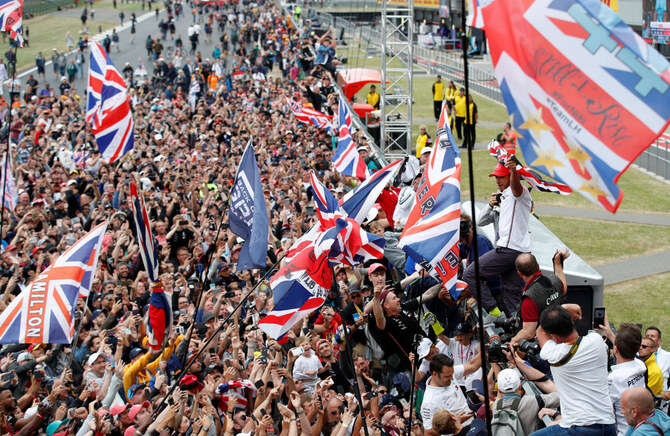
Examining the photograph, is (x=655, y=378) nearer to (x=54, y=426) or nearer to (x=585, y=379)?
(x=585, y=379)

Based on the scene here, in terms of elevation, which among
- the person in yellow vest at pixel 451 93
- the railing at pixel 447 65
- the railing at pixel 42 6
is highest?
the person in yellow vest at pixel 451 93

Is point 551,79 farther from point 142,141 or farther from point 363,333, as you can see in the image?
point 142,141

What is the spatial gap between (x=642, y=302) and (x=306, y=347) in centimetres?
827

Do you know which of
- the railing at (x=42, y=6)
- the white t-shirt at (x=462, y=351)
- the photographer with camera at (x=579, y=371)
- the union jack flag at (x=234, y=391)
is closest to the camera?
the photographer with camera at (x=579, y=371)

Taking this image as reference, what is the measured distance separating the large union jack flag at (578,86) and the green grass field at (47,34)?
48.2 m

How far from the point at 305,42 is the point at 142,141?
14015 millimetres

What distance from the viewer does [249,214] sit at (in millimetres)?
8531

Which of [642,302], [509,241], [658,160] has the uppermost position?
[509,241]

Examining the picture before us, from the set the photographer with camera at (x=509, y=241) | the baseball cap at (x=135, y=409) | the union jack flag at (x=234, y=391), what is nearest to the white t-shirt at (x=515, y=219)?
the photographer with camera at (x=509, y=241)

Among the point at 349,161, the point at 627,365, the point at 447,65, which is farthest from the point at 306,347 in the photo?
the point at 447,65

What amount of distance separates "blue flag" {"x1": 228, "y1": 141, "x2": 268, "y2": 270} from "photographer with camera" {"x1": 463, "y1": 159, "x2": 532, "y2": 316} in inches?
85.2

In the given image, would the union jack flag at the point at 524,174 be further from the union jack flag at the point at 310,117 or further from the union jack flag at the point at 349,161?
the union jack flag at the point at 310,117

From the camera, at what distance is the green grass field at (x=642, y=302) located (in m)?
13.4

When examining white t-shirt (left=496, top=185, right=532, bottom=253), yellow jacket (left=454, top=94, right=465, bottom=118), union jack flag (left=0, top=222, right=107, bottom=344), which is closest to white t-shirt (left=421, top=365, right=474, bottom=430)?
white t-shirt (left=496, top=185, right=532, bottom=253)
